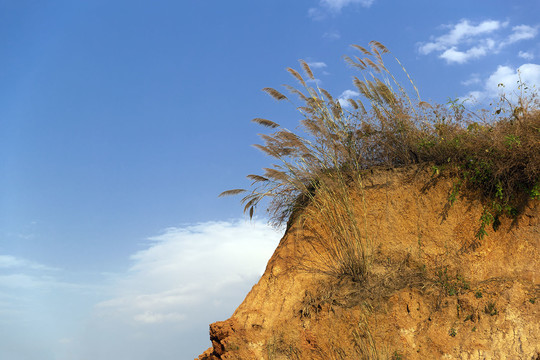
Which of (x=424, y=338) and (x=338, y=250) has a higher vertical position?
(x=338, y=250)

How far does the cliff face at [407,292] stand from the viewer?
888cm

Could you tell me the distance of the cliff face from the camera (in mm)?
8875

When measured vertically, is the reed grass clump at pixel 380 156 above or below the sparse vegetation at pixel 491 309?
above

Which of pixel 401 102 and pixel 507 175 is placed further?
pixel 401 102

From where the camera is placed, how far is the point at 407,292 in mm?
9562

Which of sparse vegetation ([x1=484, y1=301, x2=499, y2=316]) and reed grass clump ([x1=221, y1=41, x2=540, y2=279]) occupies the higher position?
reed grass clump ([x1=221, y1=41, x2=540, y2=279])

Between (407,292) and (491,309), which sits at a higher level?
(407,292)

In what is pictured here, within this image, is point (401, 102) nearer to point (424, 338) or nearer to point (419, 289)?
point (419, 289)

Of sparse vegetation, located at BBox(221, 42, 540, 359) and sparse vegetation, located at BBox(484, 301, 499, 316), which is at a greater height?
sparse vegetation, located at BBox(221, 42, 540, 359)

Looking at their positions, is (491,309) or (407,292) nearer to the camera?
(491,309)

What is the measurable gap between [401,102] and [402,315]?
5194mm

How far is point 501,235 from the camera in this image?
10.2m

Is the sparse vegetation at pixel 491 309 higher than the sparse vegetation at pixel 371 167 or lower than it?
lower

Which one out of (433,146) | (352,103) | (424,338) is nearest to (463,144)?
(433,146)
